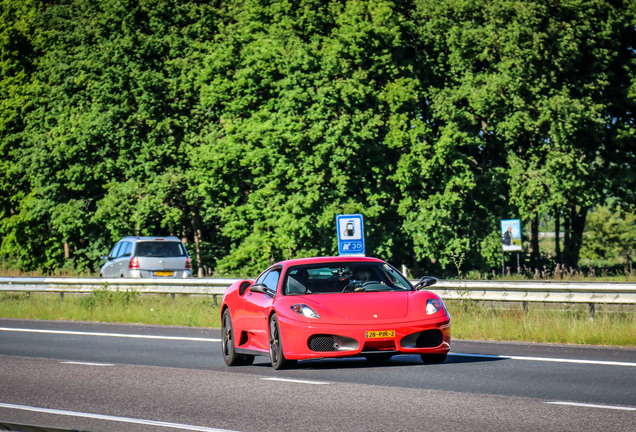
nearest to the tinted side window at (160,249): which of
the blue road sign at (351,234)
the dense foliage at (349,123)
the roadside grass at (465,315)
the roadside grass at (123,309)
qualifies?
the roadside grass at (465,315)

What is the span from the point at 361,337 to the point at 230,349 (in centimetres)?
268

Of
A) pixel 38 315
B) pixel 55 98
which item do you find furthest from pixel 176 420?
pixel 55 98

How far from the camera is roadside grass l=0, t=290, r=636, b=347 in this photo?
1689cm

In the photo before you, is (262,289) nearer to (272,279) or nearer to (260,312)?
(260,312)

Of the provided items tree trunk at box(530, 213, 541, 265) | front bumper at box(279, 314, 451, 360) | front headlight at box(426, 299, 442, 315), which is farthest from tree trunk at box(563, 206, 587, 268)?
front bumper at box(279, 314, 451, 360)

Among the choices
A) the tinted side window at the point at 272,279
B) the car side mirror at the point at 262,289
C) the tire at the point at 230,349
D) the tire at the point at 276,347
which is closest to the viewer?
the tire at the point at 276,347

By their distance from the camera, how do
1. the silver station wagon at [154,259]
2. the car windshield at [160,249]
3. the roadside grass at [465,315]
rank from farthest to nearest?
the car windshield at [160,249]
the silver station wagon at [154,259]
the roadside grass at [465,315]

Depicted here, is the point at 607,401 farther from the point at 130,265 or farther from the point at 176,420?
the point at 130,265

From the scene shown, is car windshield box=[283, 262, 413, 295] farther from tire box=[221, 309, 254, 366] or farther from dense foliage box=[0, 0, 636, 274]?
dense foliage box=[0, 0, 636, 274]

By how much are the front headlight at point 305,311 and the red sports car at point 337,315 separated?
0.04 ft

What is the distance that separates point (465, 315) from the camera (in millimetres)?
19766

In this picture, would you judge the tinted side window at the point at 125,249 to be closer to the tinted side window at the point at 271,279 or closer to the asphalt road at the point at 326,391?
the asphalt road at the point at 326,391

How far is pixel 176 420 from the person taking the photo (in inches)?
347

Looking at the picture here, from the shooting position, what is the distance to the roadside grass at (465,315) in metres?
16.9
